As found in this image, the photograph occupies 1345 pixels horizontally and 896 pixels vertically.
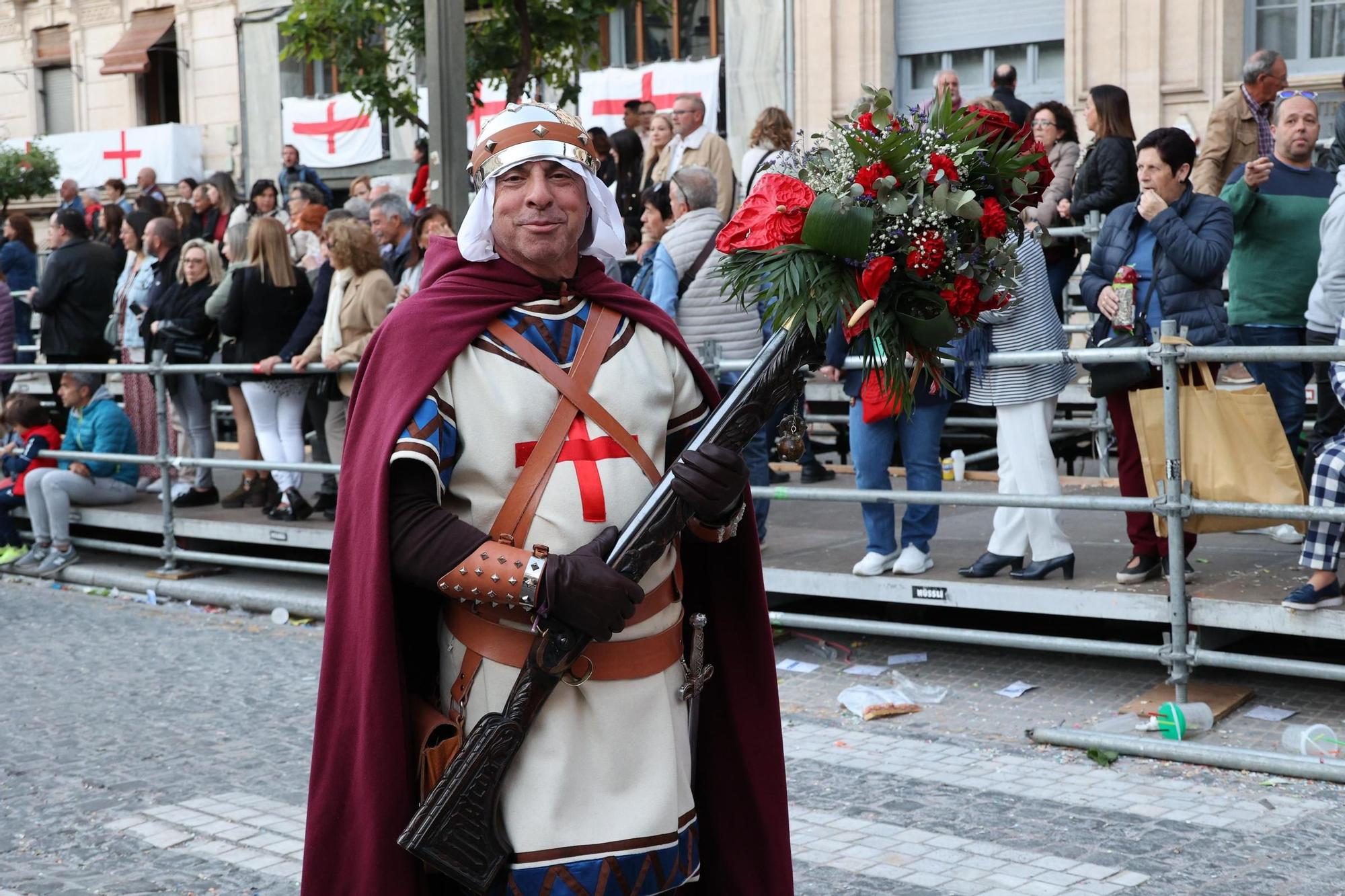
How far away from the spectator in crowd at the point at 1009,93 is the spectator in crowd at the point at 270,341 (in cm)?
479

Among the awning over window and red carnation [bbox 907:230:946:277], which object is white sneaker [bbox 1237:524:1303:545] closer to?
red carnation [bbox 907:230:946:277]

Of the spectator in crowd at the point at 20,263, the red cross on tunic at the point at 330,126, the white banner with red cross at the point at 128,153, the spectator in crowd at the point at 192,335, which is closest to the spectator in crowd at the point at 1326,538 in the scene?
the spectator in crowd at the point at 192,335

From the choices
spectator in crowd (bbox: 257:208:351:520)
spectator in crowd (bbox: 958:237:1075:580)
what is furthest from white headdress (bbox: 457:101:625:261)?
spectator in crowd (bbox: 257:208:351:520)

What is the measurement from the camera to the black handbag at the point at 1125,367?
625 cm

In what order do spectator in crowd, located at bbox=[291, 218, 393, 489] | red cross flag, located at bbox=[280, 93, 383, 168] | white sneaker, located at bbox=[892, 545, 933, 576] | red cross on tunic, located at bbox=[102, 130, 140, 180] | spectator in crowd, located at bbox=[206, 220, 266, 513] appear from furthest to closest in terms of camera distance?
1. red cross on tunic, located at bbox=[102, 130, 140, 180]
2. red cross flag, located at bbox=[280, 93, 383, 168]
3. spectator in crowd, located at bbox=[206, 220, 266, 513]
4. spectator in crowd, located at bbox=[291, 218, 393, 489]
5. white sneaker, located at bbox=[892, 545, 933, 576]

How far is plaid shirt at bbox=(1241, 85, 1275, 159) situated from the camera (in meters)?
8.86

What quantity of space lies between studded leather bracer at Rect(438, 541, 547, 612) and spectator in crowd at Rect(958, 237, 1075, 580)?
4.16m

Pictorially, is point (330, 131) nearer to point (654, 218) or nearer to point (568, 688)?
point (654, 218)

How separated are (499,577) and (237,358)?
7626mm

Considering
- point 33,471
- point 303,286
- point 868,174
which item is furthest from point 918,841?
point 33,471

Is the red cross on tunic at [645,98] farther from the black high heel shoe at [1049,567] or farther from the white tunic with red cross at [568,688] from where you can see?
the white tunic with red cross at [568,688]

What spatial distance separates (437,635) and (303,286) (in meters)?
7.18

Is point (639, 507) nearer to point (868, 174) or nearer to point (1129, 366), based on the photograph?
point (868, 174)

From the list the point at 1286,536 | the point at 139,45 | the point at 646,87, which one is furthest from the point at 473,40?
the point at 139,45
